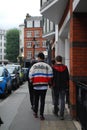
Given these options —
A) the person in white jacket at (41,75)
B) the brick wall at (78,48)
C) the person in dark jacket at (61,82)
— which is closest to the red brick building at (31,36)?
the person in dark jacket at (61,82)

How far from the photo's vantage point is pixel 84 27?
1195 centimetres

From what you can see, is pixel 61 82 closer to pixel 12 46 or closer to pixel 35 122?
→ pixel 35 122

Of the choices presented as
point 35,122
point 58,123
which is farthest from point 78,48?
point 35,122

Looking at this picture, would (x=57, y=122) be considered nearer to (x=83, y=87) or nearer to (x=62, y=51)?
(x=83, y=87)

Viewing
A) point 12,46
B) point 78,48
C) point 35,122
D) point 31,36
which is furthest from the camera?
point 12,46

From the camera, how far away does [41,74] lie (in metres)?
12.0

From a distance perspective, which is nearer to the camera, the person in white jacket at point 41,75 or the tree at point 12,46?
the person in white jacket at point 41,75

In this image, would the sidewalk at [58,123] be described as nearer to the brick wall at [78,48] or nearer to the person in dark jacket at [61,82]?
the person in dark jacket at [61,82]

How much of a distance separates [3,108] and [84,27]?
478 centimetres

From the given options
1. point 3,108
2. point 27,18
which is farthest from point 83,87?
point 27,18

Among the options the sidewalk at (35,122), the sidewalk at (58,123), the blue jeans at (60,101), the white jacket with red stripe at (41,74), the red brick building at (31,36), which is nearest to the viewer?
the sidewalk at (58,123)

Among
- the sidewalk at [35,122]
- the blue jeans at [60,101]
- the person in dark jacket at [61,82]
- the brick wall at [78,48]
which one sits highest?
the brick wall at [78,48]

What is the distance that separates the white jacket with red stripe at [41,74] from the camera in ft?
39.3

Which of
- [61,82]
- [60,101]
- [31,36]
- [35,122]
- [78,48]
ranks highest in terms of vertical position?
[31,36]
